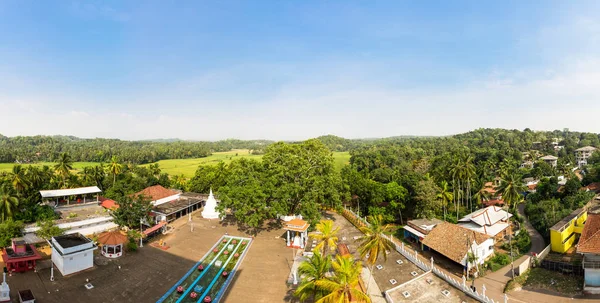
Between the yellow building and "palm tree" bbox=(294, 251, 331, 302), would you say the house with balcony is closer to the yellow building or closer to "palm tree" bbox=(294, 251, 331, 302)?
the yellow building

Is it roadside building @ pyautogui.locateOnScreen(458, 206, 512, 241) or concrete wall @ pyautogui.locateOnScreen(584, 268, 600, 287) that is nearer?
concrete wall @ pyautogui.locateOnScreen(584, 268, 600, 287)

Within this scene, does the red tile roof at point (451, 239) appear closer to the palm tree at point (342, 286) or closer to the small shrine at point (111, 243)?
the palm tree at point (342, 286)

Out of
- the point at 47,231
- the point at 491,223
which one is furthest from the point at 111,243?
the point at 491,223

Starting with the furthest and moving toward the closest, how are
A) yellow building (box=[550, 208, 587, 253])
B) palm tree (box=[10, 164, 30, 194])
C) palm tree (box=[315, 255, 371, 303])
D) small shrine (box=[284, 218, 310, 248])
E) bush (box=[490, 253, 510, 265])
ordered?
palm tree (box=[10, 164, 30, 194]) → yellow building (box=[550, 208, 587, 253]) → bush (box=[490, 253, 510, 265]) → small shrine (box=[284, 218, 310, 248]) → palm tree (box=[315, 255, 371, 303])

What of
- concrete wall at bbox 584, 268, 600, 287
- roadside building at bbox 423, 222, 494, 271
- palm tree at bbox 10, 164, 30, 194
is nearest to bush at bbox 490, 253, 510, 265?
roadside building at bbox 423, 222, 494, 271

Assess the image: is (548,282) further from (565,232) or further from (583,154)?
(583,154)

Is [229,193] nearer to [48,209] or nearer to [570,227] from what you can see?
[48,209]

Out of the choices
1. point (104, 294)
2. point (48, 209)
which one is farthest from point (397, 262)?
point (48, 209)
